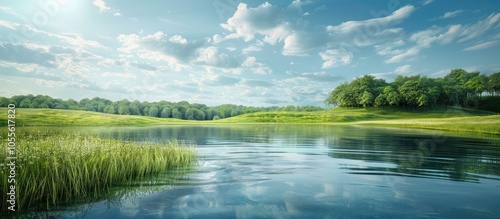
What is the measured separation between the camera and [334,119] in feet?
360

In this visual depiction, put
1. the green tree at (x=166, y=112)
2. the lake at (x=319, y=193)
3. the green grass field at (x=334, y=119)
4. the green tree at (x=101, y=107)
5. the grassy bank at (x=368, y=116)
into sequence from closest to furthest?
1. the lake at (x=319, y=193)
2. the green grass field at (x=334, y=119)
3. the grassy bank at (x=368, y=116)
4. the green tree at (x=166, y=112)
5. the green tree at (x=101, y=107)

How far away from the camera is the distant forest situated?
421ft

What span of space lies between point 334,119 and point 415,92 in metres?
45.2

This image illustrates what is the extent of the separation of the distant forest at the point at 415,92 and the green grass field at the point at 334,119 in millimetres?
5233

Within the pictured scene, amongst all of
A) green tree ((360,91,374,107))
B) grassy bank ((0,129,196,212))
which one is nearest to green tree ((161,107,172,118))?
green tree ((360,91,374,107))

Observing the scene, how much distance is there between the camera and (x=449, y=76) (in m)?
173

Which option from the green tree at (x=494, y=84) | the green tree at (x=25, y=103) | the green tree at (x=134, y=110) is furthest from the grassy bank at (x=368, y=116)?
the green tree at (x=25, y=103)

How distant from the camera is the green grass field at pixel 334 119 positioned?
63031 millimetres

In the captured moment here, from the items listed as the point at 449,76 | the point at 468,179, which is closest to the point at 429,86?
the point at 449,76

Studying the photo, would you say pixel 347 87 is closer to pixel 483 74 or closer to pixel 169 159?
pixel 483 74

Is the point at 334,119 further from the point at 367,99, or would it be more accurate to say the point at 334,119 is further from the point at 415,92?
the point at 415,92

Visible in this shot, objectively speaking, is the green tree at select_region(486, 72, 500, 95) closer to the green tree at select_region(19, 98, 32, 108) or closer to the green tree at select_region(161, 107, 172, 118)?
the green tree at select_region(161, 107, 172, 118)

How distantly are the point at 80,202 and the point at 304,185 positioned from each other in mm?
8764

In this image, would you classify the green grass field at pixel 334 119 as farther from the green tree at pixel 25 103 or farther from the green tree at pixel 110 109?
the green tree at pixel 110 109
